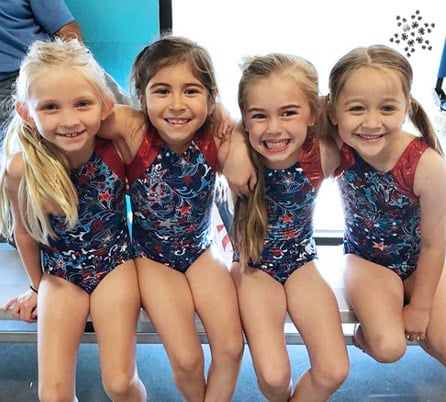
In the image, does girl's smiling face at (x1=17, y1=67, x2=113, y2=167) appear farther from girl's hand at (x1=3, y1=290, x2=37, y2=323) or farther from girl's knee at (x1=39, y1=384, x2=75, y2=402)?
girl's knee at (x1=39, y1=384, x2=75, y2=402)

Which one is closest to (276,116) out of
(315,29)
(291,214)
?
(291,214)

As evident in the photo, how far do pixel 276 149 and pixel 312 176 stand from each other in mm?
134

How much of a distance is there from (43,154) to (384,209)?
0.78 m

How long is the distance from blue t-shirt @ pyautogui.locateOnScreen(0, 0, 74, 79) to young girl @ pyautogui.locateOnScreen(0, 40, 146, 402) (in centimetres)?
37

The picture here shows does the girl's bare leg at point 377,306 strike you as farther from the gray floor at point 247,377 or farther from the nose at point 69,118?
the nose at point 69,118

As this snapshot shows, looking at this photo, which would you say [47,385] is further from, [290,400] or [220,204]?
[220,204]

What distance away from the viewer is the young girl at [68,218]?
1211 millimetres

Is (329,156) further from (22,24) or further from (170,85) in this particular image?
(22,24)

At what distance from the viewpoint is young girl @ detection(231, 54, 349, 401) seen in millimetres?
1242

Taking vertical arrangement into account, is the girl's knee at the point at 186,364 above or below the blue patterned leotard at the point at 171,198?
below

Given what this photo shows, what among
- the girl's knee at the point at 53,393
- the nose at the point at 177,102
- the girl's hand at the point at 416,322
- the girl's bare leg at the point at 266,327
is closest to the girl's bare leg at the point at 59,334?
the girl's knee at the point at 53,393

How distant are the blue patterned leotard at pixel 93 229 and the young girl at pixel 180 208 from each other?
44 millimetres

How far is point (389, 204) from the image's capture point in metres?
1.35

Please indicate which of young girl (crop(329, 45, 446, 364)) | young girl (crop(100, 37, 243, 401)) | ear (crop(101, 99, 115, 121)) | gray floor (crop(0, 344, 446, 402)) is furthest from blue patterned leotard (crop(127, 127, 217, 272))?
gray floor (crop(0, 344, 446, 402))
